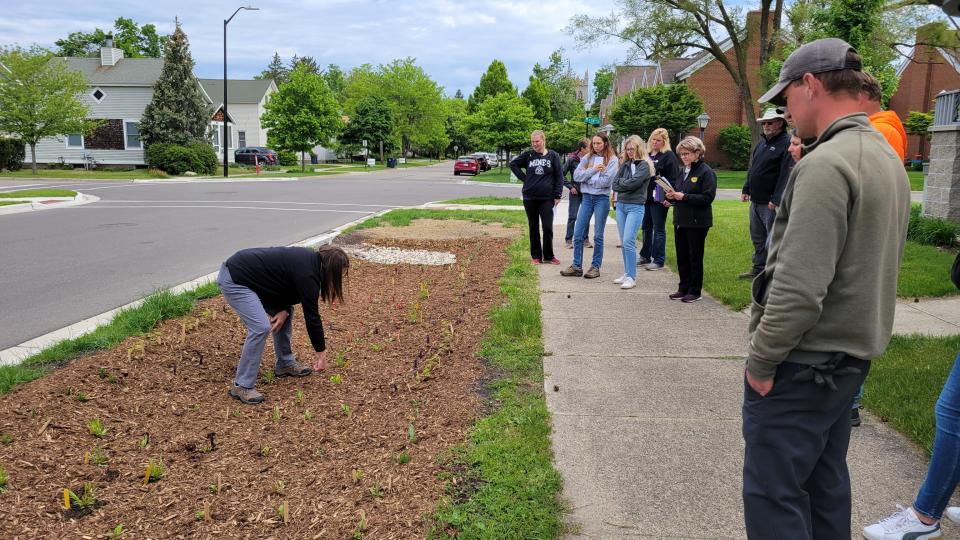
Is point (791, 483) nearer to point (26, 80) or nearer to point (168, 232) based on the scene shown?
point (168, 232)

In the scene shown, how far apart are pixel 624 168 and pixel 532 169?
172cm

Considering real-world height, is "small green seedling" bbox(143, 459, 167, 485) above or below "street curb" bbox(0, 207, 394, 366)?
below

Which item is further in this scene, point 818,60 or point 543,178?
point 543,178

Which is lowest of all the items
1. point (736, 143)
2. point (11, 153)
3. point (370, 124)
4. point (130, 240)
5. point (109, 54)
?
point (130, 240)

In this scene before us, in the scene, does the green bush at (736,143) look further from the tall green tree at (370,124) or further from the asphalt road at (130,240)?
the tall green tree at (370,124)

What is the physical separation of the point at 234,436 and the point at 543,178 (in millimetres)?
6689

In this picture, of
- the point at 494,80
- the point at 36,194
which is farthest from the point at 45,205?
the point at 494,80

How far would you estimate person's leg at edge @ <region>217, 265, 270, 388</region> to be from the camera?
16.0 ft

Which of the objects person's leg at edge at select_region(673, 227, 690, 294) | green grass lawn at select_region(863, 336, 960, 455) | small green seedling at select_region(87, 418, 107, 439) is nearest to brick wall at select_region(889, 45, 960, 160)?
person's leg at edge at select_region(673, 227, 690, 294)

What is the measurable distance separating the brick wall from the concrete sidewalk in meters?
42.6

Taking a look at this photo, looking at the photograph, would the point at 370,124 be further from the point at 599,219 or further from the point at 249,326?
the point at 249,326

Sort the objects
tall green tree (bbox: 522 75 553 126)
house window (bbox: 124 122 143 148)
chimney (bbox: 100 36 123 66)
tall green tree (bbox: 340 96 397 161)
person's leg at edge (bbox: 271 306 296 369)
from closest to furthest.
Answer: person's leg at edge (bbox: 271 306 296 369)
house window (bbox: 124 122 143 148)
chimney (bbox: 100 36 123 66)
tall green tree (bbox: 340 96 397 161)
tall green tree (bbox: 522 75 553 126)

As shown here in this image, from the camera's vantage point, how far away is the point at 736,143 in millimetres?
45094

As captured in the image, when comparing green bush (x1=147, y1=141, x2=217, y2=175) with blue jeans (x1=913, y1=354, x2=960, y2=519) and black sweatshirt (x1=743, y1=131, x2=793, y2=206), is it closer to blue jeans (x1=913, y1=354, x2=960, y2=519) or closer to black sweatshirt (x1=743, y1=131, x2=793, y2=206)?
black sweatshirt (x1=743, y1=131, x2=793, y2=206)
